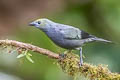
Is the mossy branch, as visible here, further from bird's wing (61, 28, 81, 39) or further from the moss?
bird's wing (61, 28, 81, 39)

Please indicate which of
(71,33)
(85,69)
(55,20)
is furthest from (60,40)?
(55,20)

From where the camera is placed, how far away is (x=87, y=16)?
9.27 m

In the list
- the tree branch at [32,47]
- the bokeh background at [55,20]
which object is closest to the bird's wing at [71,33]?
the tree branch at [32,47]

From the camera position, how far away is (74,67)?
466 cm

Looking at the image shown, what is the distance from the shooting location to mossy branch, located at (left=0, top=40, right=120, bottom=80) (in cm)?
442

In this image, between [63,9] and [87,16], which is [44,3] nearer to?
[63,9]

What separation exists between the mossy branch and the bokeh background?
7.56ft

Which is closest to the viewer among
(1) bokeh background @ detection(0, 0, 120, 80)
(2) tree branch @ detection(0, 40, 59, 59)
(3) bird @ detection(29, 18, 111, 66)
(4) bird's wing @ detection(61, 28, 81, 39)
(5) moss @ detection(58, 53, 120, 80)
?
(5) moss @ detection(58, 53, 120, 80)

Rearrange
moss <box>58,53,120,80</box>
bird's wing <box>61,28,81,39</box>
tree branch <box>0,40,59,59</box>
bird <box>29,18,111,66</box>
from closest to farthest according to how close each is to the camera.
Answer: moss <box>58,53,120,80</box>, tree branch <box>0,40,59,59</box>, bird <box>29,18,111,66</box>, bird's wing <box>61,28,81,39</box>

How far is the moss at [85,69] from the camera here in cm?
439

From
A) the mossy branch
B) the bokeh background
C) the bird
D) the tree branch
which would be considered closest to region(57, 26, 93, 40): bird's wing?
the bird

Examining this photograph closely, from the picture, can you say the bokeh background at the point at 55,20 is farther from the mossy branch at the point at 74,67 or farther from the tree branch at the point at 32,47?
the tree branch at the point at 32,47

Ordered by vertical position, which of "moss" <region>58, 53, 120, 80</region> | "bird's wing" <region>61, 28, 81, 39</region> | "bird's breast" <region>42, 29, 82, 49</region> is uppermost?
"bird's wing" <region>61, 28, 81, 39</region>

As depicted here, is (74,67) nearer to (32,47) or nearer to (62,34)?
(32,47)
